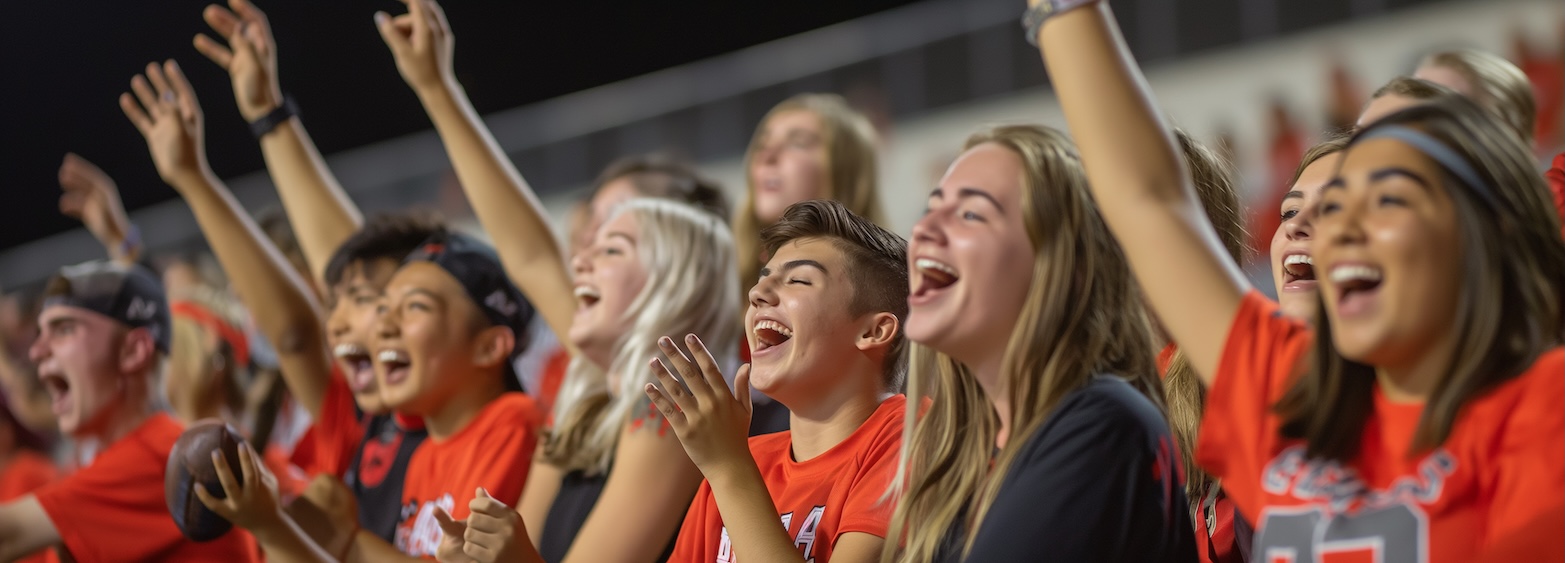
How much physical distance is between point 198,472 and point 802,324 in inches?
54.3

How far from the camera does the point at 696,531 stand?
8.70ft

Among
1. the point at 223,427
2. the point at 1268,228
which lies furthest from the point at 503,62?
the point at 223,427

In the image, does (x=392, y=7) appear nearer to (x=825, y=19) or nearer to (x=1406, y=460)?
(x=825, y=19)

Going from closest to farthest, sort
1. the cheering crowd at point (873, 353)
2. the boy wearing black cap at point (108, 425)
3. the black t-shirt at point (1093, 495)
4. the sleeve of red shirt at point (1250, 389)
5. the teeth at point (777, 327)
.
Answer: the cheering crowd at point (873, 353) → the sleeve of red shirt at point (1250, 389) → the black t-shirt at point (1093, 495) → the teeth at point (777, 327) → the boy wearing black cap at point (108, 425)

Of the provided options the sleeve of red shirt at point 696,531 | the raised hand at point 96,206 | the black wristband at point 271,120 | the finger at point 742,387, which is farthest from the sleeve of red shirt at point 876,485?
the raised hand at point 96,206

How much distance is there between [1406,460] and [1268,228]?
Answer: 17.0 ft

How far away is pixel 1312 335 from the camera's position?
1672 mm

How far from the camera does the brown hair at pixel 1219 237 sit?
8.62ft

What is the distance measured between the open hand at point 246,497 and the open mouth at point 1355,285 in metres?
2.25

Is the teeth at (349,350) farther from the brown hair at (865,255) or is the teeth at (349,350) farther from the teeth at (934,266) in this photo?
the teeth at (934,266)

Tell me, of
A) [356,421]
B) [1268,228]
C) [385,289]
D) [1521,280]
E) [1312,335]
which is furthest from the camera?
[1268,228]

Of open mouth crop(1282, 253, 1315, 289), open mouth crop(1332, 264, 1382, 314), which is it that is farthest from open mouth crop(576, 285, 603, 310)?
open mouth crop(1332, 264, 1382, 314)

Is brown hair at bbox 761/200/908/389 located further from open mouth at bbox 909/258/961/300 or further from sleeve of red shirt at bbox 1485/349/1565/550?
sleeve of red shirt at bbox 1485/349/1565/550

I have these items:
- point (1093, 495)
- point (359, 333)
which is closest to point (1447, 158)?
point (1093, 495)
